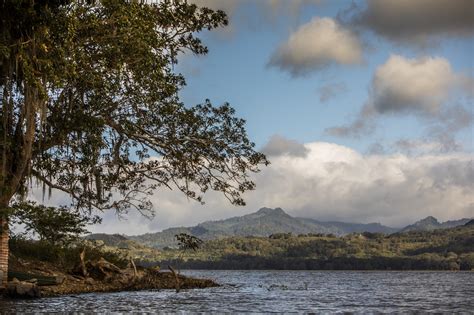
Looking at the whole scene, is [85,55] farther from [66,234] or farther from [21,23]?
[66,234]

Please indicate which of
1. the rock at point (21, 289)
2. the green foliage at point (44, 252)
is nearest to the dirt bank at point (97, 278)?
the green foliage at point (44, 252)

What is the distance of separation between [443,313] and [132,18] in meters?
24.0

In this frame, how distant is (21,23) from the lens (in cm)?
2166

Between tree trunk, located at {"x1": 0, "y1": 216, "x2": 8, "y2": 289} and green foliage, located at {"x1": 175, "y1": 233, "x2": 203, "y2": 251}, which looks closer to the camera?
tree trunk, located at {"x1": 0, "y1": 216, "x2": 8, "y2": 289}

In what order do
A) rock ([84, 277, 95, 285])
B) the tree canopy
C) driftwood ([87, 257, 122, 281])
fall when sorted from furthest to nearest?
driftwood ([87, 257, 122, 281]) < rock ([84, 277, 95, 285]) < the tree canopy

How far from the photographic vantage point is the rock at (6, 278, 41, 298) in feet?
104

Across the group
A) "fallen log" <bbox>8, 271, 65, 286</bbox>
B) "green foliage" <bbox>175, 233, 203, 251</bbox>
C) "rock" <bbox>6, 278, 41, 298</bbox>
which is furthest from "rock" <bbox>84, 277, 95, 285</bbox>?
"green foliage" <bbox>175, 233, 203, 251</bbox>

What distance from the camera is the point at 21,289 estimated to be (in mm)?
32156

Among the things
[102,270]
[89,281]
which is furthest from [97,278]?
[89,281]

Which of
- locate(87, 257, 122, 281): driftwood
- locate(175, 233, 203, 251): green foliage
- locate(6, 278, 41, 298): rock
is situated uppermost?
locate(175, 233, 203, 251): green foliage

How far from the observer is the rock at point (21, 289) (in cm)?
3181

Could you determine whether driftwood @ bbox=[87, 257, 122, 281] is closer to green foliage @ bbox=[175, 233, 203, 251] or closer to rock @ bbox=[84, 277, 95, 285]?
rock @ bbox=[84, 277, 95, 285]

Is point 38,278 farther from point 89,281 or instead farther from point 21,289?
point 21,289

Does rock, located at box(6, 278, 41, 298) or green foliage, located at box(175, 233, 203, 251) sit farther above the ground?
green foliage, located at box(175, 233, 203, 251)
